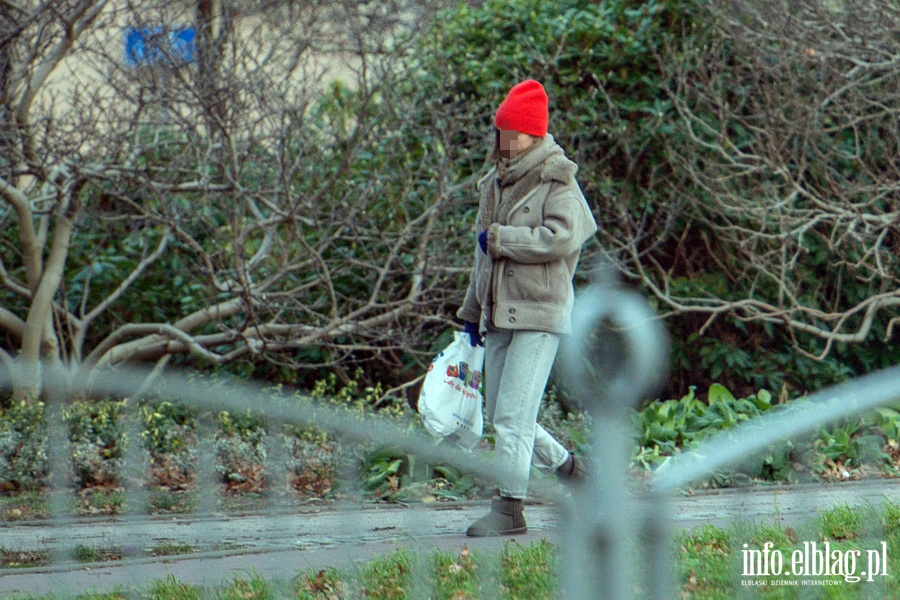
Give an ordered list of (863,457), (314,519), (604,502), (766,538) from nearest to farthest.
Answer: (604,502), (766,538), (314,519), (863,457)

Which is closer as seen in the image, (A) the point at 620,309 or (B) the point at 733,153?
(A) the point at 620,309

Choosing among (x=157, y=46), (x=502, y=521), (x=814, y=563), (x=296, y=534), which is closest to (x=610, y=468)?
(x=814, y=563)

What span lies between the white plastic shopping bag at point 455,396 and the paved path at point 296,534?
42 cm

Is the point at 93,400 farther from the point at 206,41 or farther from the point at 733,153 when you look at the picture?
the point at 733,153

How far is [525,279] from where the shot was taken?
4.35 meters

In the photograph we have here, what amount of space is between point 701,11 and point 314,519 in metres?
5.24

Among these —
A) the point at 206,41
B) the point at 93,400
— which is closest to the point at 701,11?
the point at 206,41

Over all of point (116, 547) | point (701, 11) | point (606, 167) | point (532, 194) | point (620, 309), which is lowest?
point (116, 547)

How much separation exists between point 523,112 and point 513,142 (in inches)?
5.1

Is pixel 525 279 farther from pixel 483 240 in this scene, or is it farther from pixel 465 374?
pixel 465 374

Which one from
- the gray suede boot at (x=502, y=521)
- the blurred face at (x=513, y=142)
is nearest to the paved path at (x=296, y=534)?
the gray suede boot at (x=502, y=521)

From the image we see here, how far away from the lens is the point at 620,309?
76.7 inches

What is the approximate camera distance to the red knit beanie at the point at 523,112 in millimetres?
4371

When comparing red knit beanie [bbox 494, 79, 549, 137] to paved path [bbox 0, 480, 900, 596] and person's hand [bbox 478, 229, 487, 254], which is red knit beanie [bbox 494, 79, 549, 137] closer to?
person's hand [bbox 478, 229, 487, 254]
